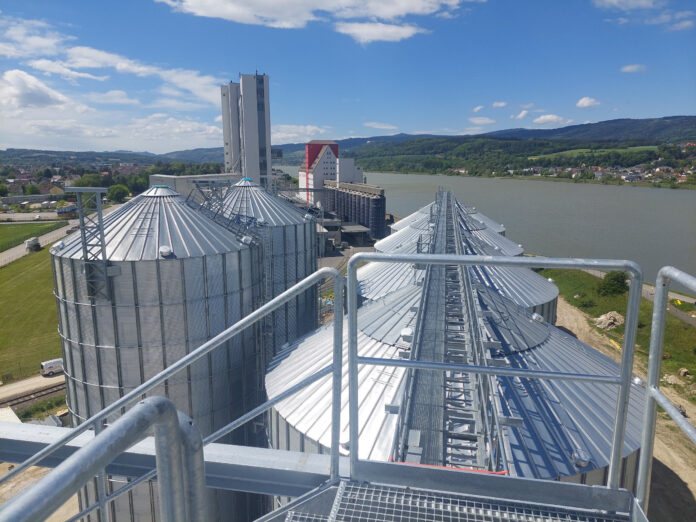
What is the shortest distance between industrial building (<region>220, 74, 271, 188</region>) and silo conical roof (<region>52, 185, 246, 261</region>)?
40257 millimetres

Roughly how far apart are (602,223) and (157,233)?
2338 inches

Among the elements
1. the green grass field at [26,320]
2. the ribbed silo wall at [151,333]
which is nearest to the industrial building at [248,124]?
the green grass field at [26,320]

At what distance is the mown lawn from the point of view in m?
26.1

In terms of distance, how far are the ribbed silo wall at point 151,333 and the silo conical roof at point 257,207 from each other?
182 inches

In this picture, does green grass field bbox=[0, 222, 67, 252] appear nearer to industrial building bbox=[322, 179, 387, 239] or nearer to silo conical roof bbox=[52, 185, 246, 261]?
industrial building bbox=[322, 179, 387, 239]

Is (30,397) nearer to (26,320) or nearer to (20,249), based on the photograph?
(26,320)

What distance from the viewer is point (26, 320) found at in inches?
1261

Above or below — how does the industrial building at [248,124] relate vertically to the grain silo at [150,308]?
above

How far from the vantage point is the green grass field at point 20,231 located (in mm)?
62375

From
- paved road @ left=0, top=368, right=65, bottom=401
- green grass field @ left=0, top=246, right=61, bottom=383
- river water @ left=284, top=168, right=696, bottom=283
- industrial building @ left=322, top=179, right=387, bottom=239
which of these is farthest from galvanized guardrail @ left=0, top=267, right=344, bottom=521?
industrial building @ left=322, top=179, right=387, bottom=239

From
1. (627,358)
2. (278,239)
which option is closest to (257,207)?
(278,239)

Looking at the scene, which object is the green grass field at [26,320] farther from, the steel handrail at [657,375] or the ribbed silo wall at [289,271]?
the steel handrail at [657,375]

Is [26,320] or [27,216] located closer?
[26,320]

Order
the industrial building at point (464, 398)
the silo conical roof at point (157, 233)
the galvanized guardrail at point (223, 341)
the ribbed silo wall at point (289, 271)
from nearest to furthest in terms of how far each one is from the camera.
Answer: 1. the galvanized guardrail at point (223, 341)
2. the industrial building at point (464, 398)
3. the silo conical roof at point (157, 233)
4. the ribbed silo wall at point (289, 271)
